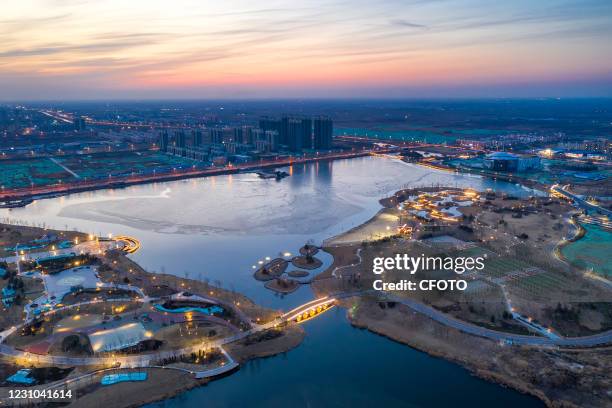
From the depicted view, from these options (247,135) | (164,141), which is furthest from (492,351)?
(247,135)

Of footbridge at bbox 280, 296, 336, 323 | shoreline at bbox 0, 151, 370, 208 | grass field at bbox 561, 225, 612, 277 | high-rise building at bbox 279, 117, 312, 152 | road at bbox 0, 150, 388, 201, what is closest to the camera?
footbridge at bbox 280, 296, 336, 323

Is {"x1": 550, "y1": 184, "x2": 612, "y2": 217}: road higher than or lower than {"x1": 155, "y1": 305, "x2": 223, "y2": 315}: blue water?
higher

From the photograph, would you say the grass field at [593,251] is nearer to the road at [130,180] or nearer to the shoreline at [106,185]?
the shoreline at [106,185]

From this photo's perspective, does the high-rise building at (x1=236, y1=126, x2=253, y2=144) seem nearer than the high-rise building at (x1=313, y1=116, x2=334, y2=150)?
No

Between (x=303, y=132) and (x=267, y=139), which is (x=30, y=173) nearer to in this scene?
(x=267, y=139)

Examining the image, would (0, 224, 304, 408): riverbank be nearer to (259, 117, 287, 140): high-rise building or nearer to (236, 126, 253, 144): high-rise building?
(259, 117, 287, 140): high-rise building

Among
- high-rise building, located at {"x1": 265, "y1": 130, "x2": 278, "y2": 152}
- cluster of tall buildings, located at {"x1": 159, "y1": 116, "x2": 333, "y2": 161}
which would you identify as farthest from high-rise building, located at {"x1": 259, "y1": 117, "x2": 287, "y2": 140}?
high-rise building, located at {"x1": 265, "y1": 130, "x2": 278, "y2": 152}

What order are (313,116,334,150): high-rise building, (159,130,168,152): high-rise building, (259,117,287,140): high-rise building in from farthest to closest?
(259,117,287,140): high-rise building < (313,116,334,150): high-rise building < (159,130,168,152): high-rise building

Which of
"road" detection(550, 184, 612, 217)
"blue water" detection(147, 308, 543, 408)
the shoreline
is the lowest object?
"blue water" detection(147, 308, 543, 408)
